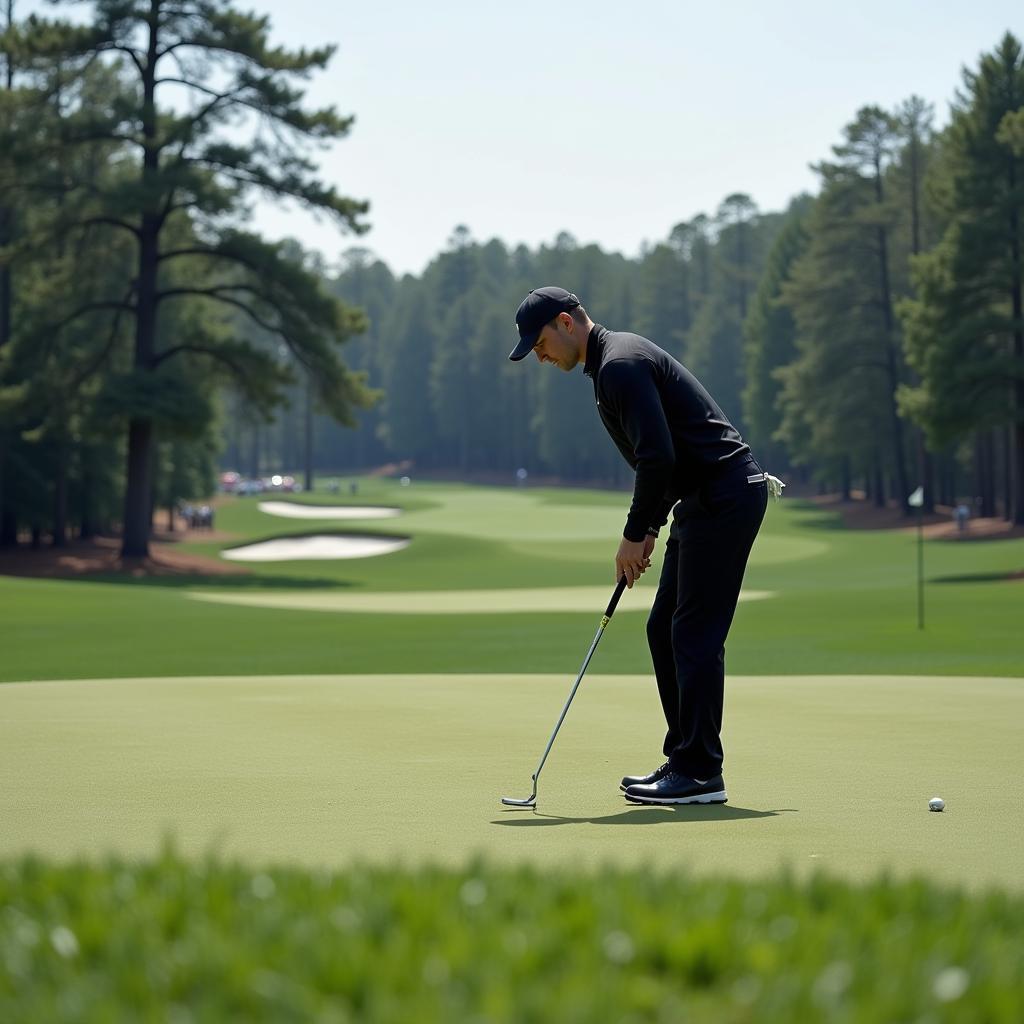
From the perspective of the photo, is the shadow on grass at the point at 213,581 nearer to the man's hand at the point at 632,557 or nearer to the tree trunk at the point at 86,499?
the tree trunk at the point at 86,499

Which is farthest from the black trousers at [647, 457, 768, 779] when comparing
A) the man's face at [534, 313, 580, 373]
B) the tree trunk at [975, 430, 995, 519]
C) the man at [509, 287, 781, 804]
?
the tree trunk at [975, 430, 995, 519]

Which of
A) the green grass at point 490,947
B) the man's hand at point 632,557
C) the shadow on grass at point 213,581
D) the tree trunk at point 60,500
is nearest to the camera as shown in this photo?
the green grass at point 490,947

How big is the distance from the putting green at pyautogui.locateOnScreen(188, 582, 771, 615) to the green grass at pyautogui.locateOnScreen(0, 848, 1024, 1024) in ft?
83.7

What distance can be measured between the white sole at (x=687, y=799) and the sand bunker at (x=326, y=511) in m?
62.3

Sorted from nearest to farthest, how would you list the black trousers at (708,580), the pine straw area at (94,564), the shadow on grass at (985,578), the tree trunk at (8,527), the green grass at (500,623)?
the black trousers at (708,580)
the green grass at (500,623)
the shadow on grass at (985,578)
the pine straw area at (94,564)
the tree trunk at (8,527)

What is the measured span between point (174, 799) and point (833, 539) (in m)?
52.2

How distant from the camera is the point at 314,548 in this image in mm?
55375

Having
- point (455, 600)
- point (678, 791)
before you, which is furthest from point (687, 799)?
point (455, 600)

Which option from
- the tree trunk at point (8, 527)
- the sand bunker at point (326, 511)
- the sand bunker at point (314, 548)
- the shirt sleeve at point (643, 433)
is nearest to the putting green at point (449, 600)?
the tree trunk at point (8, 527)

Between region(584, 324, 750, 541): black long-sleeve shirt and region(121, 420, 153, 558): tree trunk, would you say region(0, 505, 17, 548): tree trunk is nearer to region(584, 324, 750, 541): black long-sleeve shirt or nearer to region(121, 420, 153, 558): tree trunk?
region(121, 420, 153, 558): tree trunk

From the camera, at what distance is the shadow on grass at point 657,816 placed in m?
5.94

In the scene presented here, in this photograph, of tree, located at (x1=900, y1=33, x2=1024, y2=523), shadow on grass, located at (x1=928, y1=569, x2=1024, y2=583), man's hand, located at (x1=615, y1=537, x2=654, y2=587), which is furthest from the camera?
tree, located at (x1=900, y1=33, x2=1024, y2=523)

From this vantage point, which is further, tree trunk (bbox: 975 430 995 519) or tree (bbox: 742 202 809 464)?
tree (bbox: 742 202 809 464)

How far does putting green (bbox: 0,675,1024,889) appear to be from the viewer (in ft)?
17.3
